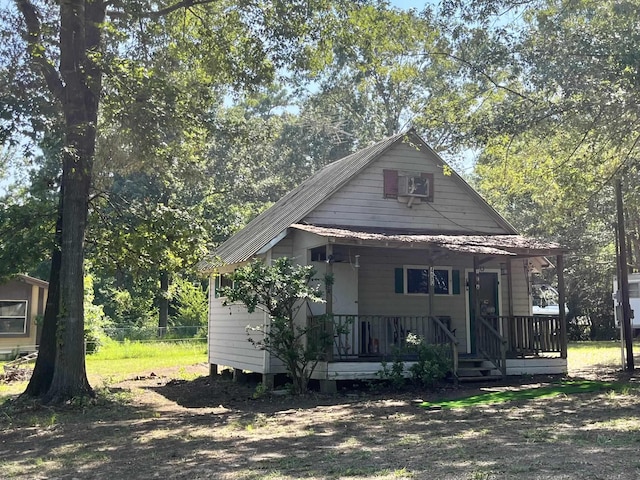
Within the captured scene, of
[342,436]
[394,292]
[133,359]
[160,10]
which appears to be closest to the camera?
[342,436]

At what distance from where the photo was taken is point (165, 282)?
118ft

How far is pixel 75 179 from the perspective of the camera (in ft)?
39.8

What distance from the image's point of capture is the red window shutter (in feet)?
50.6

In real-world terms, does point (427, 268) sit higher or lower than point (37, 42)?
lower

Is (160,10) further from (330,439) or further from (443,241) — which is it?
(330,439)

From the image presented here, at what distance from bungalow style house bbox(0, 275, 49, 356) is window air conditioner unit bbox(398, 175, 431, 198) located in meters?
16.5

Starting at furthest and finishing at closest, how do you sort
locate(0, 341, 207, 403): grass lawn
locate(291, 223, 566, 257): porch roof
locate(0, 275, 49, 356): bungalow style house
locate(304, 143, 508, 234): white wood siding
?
1. locate(0, 275, 49, 356): bungalow style house
2. locate(0, 341, 207, 403): grass lawn
3. locate(304, 143, 508, 234): white wood siding
4. locate(291, 223, 566, 257): porch roof

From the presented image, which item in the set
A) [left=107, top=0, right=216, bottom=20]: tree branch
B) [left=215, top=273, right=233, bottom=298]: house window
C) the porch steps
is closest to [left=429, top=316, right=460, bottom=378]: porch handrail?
the porch steps

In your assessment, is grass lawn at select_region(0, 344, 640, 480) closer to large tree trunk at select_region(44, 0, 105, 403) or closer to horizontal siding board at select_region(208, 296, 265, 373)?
large tree trunk at select_region(44, 0, 105, 403)

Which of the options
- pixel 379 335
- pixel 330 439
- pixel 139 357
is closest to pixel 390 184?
pixel 379 335

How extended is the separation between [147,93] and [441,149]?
22.3 feet

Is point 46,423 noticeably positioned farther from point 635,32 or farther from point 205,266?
point 635,32

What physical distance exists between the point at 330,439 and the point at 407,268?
775 cm

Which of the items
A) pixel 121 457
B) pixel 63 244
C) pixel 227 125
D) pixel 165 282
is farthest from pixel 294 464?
pixel 165 282
